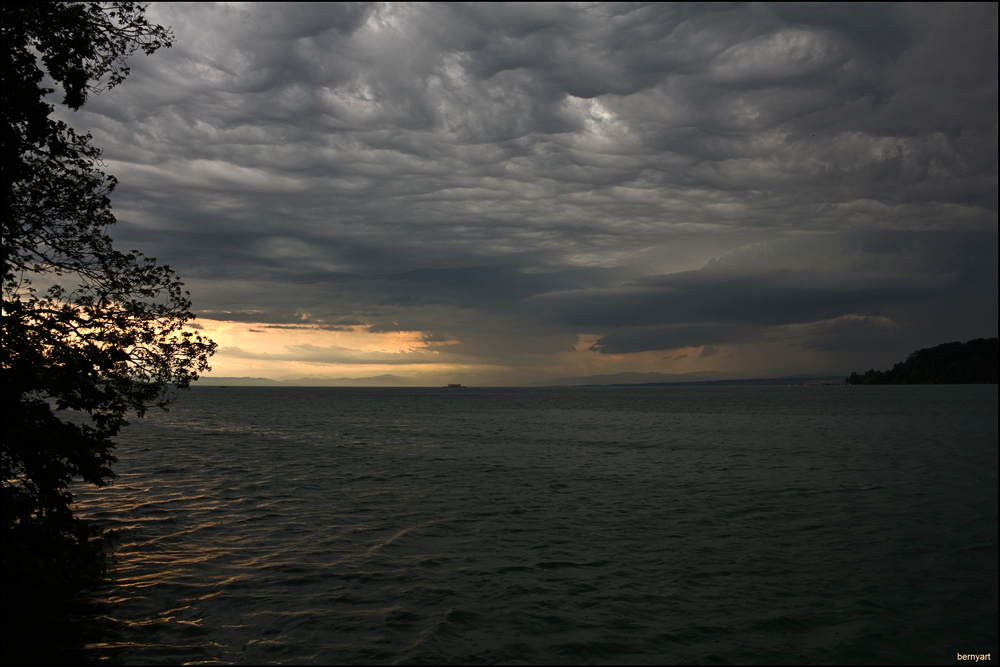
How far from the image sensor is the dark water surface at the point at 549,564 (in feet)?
41.1

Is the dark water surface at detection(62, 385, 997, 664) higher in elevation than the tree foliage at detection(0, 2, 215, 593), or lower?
lower

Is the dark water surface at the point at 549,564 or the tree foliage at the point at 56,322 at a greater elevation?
the tree foliage at the point at 56,322

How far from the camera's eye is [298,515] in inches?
965

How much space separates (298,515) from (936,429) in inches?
2859

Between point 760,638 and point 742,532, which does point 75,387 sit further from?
point 742,532

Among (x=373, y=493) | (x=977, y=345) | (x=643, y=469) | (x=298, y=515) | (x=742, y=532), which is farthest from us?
(x=977, y=345)

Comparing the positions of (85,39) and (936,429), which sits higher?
(85,39)

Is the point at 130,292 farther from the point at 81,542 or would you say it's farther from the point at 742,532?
the point at 742,532

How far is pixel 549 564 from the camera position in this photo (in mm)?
17781

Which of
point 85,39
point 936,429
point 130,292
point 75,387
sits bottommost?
point 936,429

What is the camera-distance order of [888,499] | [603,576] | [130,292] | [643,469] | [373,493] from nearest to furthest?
[130,292], [603,576], [888,499], [373,493], [643,469]

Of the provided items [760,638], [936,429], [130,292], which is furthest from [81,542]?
[936,429]

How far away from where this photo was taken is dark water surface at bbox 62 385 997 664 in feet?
41.1

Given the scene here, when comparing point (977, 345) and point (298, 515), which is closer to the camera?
point (298, 515)
